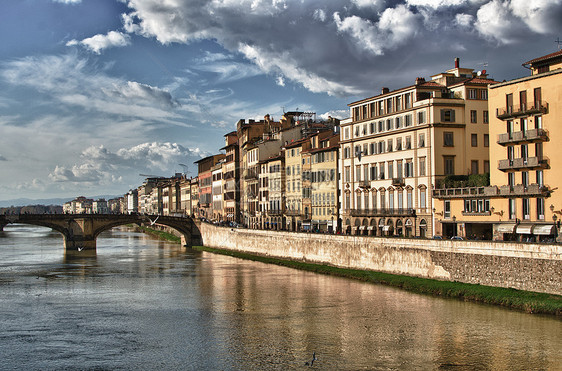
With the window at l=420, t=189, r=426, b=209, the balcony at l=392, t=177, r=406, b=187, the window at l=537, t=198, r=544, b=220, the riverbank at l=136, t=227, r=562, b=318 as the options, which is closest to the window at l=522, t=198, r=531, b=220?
the window at l=537, t=198, r=544, b=220

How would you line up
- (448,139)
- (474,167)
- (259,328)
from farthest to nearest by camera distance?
(474,167)
(448,139)
(259,328)

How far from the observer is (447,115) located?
50.9 m

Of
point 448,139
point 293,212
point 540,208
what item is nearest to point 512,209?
point 540,208

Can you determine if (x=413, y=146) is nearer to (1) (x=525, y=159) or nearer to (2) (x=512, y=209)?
(2) (x=512, y=209)

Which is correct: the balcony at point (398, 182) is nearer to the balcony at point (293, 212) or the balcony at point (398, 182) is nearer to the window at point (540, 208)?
the window at point (540, 208)

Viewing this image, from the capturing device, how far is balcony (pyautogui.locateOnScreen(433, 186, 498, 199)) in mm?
44750

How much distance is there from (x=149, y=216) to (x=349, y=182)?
3732cm

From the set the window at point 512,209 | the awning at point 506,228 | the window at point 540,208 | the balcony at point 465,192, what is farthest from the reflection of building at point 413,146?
the window at point 540,208

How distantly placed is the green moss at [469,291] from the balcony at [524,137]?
10.6 metres

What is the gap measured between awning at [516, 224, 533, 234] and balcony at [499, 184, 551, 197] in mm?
1945

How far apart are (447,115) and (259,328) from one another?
2718cm

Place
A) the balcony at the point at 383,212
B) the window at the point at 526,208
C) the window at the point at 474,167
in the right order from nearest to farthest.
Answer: the window at the point at 526,208
the window at the point at 474,167
the balcony at the point at 383,212

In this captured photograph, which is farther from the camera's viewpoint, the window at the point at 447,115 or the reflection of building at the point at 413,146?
the reflection of building at the point at 413,146

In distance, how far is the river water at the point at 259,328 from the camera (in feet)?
82.9
